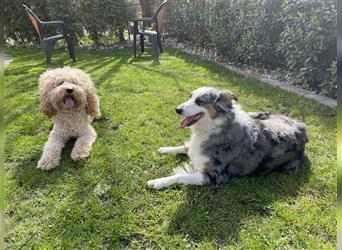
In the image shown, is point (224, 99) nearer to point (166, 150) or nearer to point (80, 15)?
point (166, 150)

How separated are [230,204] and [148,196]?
82cm

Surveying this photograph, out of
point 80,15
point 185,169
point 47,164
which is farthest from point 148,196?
point 80,15

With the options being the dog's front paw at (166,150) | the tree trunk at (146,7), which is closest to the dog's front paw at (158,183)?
the dog's front paw at (166,150)

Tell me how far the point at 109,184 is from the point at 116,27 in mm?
9082

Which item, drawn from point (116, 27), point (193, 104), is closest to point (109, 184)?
point (193, 104)

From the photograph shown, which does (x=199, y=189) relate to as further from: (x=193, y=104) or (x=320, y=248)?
(x=320, y=248)

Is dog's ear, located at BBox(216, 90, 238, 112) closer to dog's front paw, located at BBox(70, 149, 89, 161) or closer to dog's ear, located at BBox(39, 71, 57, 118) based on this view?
dog's front paw, located at BBox(70, 149, 89, 161)

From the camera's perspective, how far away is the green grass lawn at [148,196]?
8.75 ft

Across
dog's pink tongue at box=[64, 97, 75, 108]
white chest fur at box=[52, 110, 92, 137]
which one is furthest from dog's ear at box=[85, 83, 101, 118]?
dog's pink tongue at box=[64, 97, 75, 108]

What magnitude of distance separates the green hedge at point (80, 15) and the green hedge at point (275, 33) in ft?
8.23

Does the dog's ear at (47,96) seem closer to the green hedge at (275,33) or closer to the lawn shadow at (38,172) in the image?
the lawn shadow at (38,172)

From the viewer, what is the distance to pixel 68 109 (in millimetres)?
4094

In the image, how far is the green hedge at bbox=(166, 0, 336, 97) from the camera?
17.4 feet

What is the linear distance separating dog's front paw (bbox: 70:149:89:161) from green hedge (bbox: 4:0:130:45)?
8274mm
